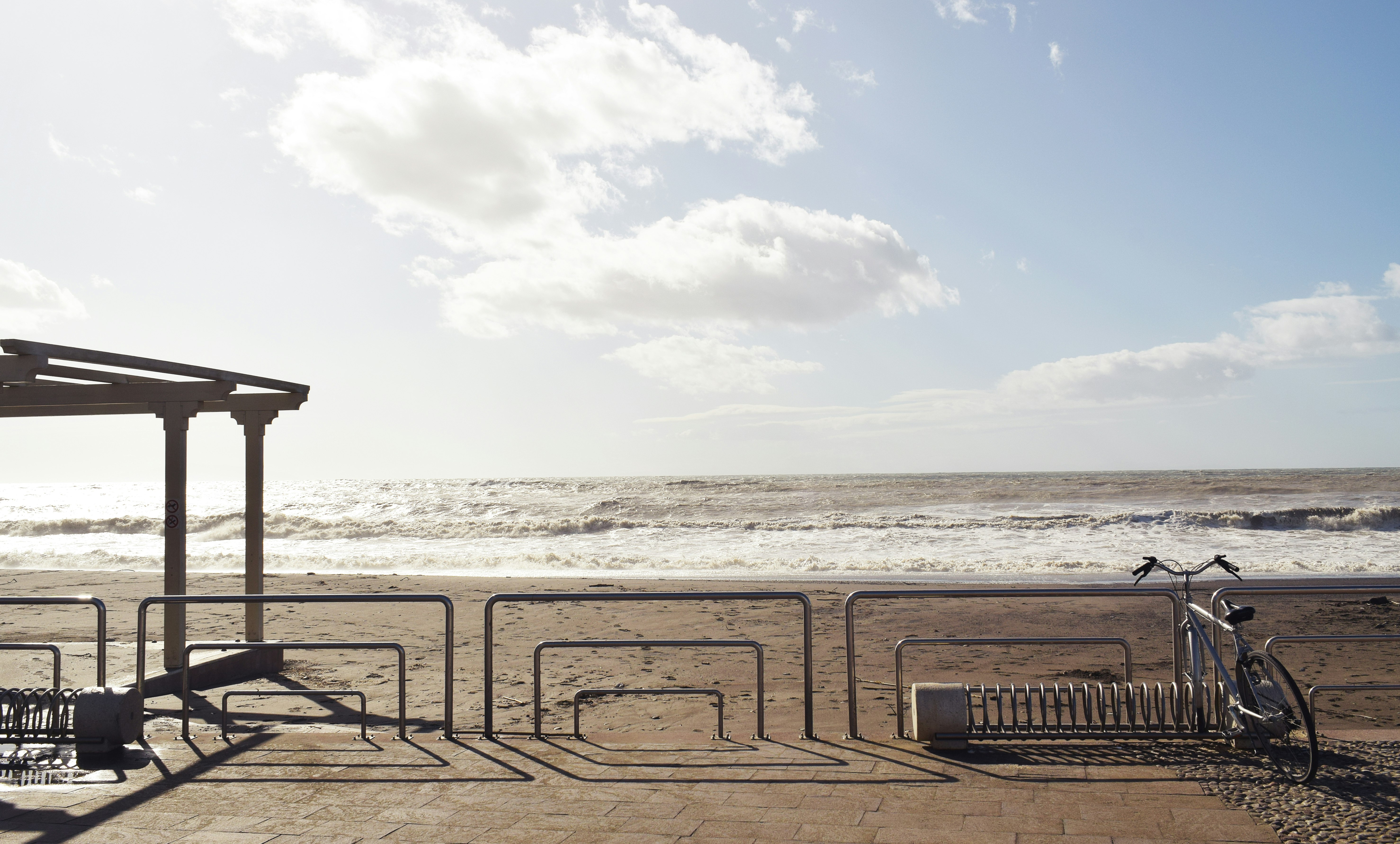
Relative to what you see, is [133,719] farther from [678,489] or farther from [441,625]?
[678,489]

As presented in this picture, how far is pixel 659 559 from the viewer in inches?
896

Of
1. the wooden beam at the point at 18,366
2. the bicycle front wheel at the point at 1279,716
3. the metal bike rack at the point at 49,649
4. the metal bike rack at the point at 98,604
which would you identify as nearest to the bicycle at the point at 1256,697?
the bicycle front wheel at the point at 1279,716

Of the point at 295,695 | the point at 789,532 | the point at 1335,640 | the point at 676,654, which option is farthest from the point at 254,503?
the point at 789,532

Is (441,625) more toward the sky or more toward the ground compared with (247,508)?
more toward the ground

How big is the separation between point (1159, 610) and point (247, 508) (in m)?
11.9

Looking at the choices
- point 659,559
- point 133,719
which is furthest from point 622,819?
point 659,559

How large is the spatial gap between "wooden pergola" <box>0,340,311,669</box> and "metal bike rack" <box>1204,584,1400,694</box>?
7.05 metres

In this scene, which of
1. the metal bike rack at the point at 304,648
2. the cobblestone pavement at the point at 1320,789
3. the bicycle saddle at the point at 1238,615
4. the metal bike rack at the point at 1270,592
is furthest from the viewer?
the metal bike rack at the point at 304,648

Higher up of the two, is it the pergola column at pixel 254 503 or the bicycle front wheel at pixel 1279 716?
the pergola column at pixel 254 503

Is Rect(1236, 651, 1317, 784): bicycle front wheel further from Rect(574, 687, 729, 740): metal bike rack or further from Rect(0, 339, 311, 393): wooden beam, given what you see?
Rect(0, 339, 311, 393): wooden beam

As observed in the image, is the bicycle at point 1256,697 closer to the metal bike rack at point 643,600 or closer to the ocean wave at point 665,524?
the metal bike rack at point 643,600

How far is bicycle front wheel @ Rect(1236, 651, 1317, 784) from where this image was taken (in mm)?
4289

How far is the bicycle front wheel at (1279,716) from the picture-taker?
429cm

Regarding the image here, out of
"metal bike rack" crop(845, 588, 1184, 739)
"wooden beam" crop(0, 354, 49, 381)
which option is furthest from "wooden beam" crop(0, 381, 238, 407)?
"metal bike rack" crop(845, 588, 1184, 739)
